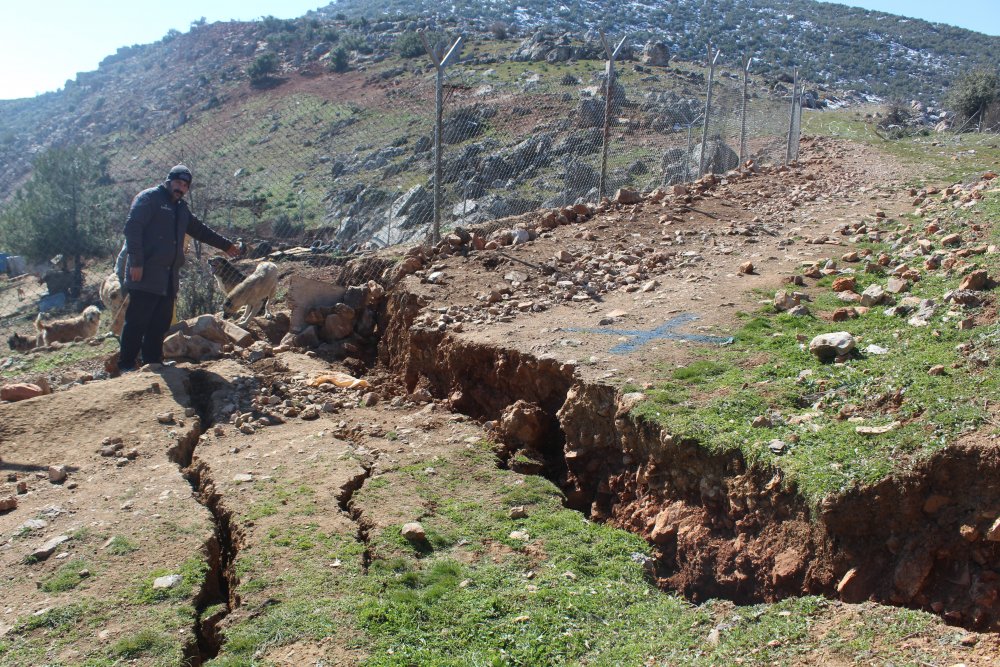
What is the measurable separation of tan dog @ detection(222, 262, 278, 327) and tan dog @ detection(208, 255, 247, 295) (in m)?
0.38

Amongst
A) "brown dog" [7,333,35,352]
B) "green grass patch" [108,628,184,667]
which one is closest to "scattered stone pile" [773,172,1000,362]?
"green grass patch" [108,628,184,667]

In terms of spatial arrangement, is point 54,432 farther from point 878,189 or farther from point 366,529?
point 878,189

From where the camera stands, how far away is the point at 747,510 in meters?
3.89

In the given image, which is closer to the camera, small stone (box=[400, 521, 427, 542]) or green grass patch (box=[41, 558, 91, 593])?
green grass patch (box=[41, 558, 91, 593])

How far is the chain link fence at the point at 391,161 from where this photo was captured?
449 inches

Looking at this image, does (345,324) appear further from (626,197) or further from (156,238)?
(626,197)

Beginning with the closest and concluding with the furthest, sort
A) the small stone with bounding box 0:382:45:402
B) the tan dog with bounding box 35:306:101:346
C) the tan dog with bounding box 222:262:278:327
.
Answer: the small stone with bounding box 0:382:45:402, the tan dog with bounding box 222:262:278:327, the tan dog with bounding box 35:306:101:346

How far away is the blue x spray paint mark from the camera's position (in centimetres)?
543

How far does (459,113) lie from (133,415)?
1033cm

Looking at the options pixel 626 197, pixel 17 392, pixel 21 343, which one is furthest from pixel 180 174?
pixel 626 197

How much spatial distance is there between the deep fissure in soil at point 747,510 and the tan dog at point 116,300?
12.7 ft

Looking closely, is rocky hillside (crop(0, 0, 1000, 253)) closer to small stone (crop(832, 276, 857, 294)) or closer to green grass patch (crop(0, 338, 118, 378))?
green grass patch (crop(0, 338, 118, 378))

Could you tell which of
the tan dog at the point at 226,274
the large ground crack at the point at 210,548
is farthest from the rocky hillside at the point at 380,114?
the large ground crack at the point at 210,548

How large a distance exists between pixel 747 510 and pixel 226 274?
6.53 meters
